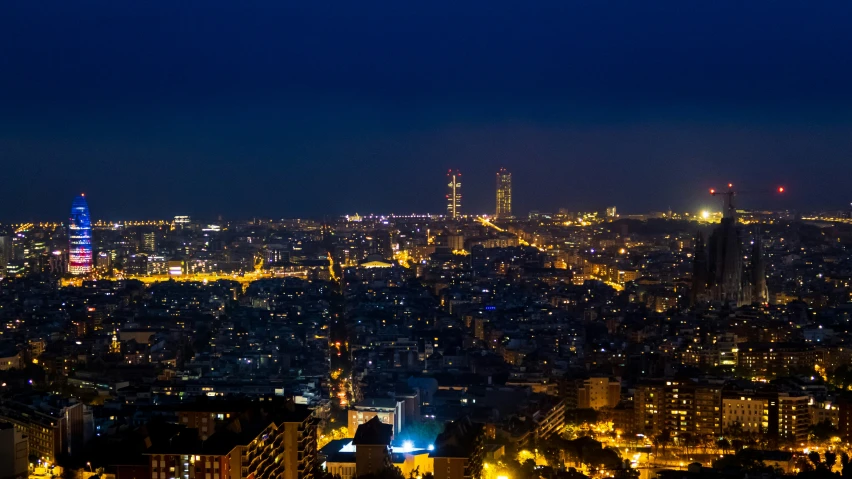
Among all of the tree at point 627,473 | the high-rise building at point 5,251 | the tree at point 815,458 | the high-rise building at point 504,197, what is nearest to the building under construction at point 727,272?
the tree at point 815,458

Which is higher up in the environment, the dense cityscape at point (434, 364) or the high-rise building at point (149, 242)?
the high-rise building at point (149, 242)

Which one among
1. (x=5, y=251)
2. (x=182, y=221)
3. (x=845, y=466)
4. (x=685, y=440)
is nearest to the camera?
(x=845, y=466)

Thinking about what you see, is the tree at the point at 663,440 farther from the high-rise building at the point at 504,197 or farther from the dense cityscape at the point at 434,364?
the high-rise building at the point at 504,197

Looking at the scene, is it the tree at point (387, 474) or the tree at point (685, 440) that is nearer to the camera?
the tree at point (387, 474)

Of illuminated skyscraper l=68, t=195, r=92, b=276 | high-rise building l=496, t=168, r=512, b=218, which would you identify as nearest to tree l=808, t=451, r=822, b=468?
illuminated skyscraper l=68, t=195, r=92, b=276

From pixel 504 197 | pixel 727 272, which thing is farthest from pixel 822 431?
pixel 504 197

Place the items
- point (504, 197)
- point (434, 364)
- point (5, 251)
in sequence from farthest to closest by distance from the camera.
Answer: point (504, 197) < point (5, 251) < point (434, 364)

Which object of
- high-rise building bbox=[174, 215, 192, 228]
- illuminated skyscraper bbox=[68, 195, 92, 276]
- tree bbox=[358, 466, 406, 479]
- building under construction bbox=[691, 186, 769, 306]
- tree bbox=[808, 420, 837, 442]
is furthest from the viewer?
high-rise building bbox=[174, 215, 192, 228]

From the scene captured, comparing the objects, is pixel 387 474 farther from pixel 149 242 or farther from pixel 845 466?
pixel 149 242

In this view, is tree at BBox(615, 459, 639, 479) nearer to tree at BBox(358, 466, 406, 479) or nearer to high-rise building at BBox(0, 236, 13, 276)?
tree at BBox(358, 466, 406, 479)
